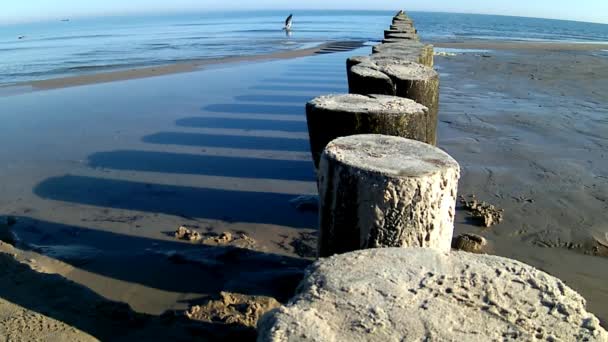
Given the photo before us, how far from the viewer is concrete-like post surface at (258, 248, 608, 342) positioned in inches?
52.2

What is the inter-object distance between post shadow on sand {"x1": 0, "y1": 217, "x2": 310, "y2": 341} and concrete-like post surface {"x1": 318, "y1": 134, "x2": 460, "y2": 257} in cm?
86

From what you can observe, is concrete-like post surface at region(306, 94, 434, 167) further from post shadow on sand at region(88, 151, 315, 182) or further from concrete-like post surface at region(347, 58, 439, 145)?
post shadow on sand at region(88, 151, 315, 182)

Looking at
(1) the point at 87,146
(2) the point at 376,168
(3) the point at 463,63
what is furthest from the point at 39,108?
(3) the point at 463,63

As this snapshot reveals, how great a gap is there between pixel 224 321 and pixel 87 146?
3.92 meters

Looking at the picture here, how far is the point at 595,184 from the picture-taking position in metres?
4.57

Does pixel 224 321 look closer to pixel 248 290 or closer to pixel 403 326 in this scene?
pixel 248 290

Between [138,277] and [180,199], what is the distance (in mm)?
1333

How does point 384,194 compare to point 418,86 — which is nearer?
point 384,194

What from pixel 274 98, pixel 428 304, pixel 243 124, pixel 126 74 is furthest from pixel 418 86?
pixel 126 74

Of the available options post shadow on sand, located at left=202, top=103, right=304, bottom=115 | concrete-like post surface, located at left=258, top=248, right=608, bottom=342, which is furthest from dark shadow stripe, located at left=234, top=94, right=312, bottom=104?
concrete-like post surface, located at left=258, top=248, right=608, bottom=342

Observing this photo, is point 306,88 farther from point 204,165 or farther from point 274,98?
point 204,165

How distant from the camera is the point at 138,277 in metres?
3.04

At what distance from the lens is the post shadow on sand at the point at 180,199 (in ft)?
13.1

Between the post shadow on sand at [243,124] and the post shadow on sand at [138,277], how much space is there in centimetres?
312
